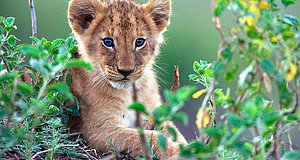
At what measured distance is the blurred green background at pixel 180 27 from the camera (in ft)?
33.3

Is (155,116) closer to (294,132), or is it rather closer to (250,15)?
(250,15)

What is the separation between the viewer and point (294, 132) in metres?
9.71

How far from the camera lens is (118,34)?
3723 mm

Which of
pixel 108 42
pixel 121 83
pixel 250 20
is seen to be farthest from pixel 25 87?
pixel 108 42

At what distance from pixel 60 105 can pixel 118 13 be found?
3.24 ft

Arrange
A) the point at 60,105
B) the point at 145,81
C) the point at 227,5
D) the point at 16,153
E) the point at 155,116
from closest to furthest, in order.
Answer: the point at 155,116 < the point at 227,5 < the point at 16,153 < the point at 60,105 < the point at 145,81

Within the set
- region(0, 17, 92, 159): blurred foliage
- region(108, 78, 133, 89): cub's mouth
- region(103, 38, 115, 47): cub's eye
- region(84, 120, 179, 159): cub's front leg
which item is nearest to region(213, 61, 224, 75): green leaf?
region(0, 17, 92, 159): blurred foliage

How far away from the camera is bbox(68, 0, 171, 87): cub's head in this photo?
3.63 meters

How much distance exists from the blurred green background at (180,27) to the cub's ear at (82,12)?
18.1 feet

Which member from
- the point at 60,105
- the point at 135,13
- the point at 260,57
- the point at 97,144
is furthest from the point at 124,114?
the point at 260,57

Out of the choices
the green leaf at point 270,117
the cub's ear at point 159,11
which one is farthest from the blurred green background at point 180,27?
the green leaf at point 270,117

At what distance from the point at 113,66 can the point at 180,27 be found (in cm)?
775

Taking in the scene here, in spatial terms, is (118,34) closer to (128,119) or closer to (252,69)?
(128,119)

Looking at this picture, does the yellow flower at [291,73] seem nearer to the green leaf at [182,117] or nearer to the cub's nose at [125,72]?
the green leaf at [182,117]
